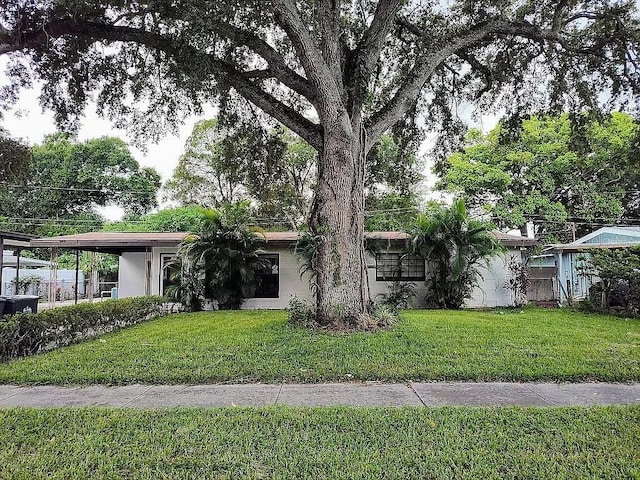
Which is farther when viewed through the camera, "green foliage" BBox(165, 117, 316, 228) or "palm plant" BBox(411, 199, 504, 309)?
"green foliage" BBox(165, 117, 316, 228)

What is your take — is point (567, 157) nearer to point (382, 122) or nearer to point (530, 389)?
point (382, 122)

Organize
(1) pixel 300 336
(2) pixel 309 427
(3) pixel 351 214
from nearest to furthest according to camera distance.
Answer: (2) pixel 309 427
(1) pixel 300 336
(3) pixel 351 214

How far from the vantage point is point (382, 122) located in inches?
365

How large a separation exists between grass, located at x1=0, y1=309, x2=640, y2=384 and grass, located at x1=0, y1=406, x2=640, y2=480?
1234 mm

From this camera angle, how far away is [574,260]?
50.6 ft

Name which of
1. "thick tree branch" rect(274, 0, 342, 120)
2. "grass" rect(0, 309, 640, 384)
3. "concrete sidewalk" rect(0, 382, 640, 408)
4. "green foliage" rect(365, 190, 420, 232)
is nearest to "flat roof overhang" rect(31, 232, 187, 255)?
"grass" rect(0, 309, 640, 384)

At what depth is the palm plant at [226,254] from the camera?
12016mm

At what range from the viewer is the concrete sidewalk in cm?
413

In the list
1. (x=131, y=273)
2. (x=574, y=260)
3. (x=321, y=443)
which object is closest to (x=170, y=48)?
(x=321, y=443)

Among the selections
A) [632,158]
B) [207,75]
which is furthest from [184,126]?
[632,158]

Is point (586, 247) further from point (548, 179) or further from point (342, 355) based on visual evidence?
point (342, 355)

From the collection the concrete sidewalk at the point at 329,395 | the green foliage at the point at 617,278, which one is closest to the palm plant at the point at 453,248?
the green foliage at the point at 617,278

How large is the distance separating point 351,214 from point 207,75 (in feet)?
12.5

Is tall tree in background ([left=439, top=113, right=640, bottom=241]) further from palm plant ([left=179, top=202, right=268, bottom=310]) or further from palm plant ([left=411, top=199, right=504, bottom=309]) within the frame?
palm plant ([left=179, top=202, right=268, bottom=310])
